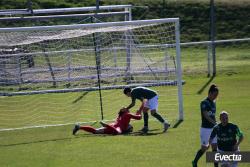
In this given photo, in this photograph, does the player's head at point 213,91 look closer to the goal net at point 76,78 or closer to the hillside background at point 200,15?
the goal net at point 76,78

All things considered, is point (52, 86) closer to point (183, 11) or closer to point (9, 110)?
point (9, 110)

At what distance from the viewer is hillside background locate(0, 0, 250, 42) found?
44.9m

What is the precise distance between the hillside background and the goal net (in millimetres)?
9225

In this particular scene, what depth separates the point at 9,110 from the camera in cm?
2825

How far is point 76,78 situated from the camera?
32.2 metres

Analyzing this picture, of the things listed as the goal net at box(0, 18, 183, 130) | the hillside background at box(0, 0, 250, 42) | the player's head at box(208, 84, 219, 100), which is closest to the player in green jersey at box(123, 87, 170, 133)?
the goal net at box(0, 18, 183, 130)

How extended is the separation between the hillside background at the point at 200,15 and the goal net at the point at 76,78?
363 inches

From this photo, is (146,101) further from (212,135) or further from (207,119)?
(212,135)

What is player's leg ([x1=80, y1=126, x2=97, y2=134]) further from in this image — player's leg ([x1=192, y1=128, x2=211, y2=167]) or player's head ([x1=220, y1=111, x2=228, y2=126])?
player's head ([x1=220, y1=111, x2=228, y2=126])

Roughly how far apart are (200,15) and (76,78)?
16015 millimetres

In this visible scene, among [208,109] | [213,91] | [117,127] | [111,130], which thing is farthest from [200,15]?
[213,91]

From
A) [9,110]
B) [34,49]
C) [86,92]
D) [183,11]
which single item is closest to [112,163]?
[9,110]

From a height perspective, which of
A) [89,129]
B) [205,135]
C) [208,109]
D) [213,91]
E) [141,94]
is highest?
[213,91]

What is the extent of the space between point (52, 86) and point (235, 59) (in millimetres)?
12564
